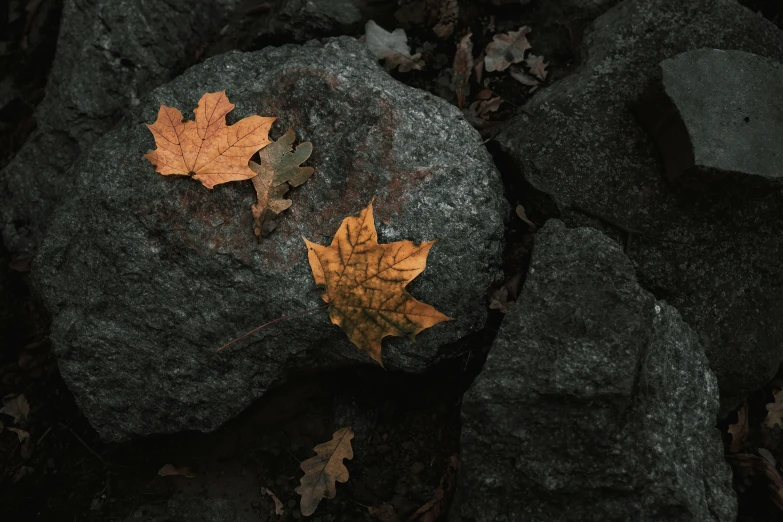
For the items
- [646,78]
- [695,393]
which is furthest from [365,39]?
[695,393]

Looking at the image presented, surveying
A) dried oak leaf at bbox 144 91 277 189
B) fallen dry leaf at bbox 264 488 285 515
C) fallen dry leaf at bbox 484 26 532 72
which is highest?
dried oak leaf at bbox 144 91 277 189

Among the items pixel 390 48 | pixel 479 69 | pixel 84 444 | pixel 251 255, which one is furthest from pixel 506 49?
pixel 84 444

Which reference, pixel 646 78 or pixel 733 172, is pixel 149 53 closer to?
pixel 646 78

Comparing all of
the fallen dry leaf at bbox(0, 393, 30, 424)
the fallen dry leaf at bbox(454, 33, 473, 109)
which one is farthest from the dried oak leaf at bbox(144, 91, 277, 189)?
the fallen dry leaf at bbox(0, 393, 30, 424)

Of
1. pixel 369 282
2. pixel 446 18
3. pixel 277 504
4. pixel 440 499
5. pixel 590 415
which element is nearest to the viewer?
pixel 590 415

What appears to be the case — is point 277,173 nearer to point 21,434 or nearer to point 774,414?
point 21,434

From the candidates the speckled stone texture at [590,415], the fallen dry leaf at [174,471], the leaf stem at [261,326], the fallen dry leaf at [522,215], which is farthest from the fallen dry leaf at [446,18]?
the fallen dry leaf at [174,471]

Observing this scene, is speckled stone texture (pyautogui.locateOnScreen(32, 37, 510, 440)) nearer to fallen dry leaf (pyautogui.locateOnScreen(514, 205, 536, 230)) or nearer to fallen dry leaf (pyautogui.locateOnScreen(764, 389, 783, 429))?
fallen dry leaf (pyautogui.locateOnScreen(514, 205, 536, 230))
